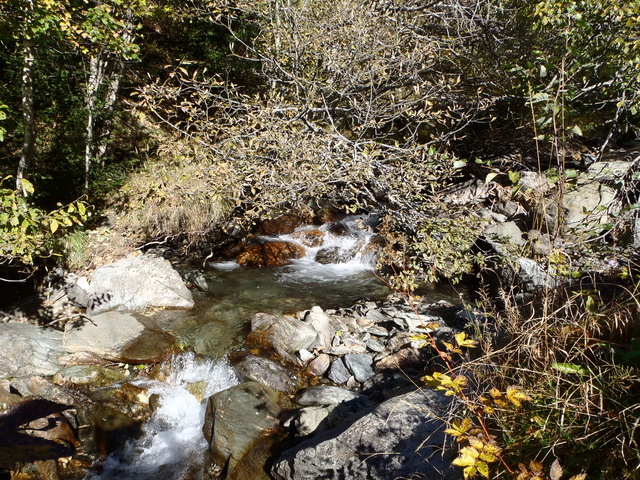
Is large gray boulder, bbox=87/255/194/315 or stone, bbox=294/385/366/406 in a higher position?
large gray boulder, bbox=87/255/194/315

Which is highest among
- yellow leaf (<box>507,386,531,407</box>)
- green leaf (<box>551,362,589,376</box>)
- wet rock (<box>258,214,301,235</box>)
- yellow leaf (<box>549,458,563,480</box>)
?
green leaf (<box>551,362,589,376</box>)

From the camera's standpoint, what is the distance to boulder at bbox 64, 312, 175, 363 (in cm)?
546

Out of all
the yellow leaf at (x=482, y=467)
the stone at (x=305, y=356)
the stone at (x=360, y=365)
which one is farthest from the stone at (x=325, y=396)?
the yellow leaf at (x=482, y=467)

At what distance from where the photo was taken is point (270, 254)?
953 centimetres

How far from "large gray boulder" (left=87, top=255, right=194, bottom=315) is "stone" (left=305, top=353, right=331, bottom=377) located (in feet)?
9.07

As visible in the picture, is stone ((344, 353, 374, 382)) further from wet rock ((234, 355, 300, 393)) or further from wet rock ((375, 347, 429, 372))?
wet rock ((234, 355, 300, 393))

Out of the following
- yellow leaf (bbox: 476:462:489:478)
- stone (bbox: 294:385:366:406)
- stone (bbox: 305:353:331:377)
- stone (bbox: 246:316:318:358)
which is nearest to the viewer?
yellow leaf (bbox: 476:462:489:478)

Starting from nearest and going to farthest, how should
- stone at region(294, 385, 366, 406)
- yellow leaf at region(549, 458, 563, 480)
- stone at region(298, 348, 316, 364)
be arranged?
yellow leaf at region(549, 458, 563, 480)
stone at region(294, 385, 366, 406)
stone at region(298, 348, 316, 364)

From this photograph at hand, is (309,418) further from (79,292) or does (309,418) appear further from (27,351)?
(79,292)

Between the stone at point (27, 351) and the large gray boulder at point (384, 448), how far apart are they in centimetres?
353

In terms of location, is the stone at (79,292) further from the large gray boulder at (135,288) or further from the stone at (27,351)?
the stone at (27,351)

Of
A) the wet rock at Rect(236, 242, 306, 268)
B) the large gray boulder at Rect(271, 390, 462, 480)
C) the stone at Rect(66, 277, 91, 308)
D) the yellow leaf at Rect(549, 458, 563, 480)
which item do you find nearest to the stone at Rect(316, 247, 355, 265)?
the wet rock at Rect(236, 242, 306, 268)

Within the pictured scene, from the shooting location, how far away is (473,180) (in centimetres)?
1055

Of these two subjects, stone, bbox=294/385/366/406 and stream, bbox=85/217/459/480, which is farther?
stone, bbox=294/385/366/406
